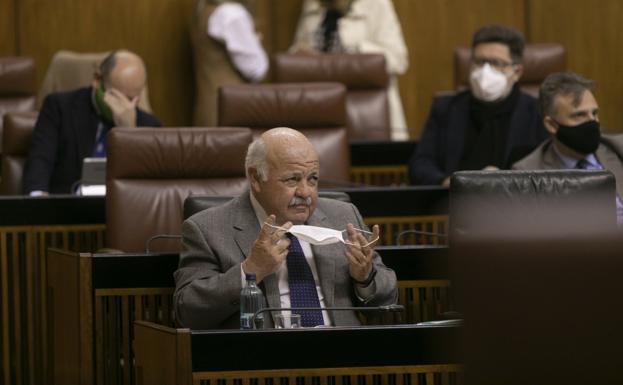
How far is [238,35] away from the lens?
7.88 m

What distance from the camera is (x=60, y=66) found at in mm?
7605

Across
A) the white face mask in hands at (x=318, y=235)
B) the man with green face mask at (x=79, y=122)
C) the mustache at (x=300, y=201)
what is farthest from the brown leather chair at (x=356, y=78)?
the white face mask in hands at (x=318, y=235)

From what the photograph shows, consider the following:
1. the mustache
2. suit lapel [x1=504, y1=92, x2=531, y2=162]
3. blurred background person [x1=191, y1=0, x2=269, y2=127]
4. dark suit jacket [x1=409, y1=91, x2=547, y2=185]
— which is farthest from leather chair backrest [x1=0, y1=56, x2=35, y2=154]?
the mustache

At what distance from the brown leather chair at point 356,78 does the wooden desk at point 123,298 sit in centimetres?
357

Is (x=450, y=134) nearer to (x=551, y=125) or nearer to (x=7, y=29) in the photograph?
(x=551, y=125)

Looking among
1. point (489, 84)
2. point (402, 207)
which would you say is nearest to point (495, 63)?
point (489, 84)

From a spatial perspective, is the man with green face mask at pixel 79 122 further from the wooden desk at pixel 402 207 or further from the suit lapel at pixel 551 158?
the suit lapel at pixel 551 158

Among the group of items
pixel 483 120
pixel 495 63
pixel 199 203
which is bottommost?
pixel 199 203

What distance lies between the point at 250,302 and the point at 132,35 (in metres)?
5.97

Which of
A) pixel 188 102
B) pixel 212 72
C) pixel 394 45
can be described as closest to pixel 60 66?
pixel 212 72

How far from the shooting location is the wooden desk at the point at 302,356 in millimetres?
2682

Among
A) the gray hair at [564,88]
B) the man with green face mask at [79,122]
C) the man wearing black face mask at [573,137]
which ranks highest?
the man with green face mask at [79,122]

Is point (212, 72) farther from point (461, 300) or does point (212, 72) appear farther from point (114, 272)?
point (461, 300)

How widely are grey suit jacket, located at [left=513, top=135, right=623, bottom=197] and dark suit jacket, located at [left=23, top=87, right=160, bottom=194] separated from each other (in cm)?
217
